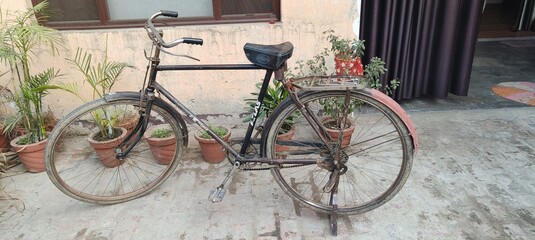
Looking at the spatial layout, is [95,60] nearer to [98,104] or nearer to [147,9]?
[147,9]

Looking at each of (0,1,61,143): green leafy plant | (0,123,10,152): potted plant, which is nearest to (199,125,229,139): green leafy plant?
(0,1,61,143): green leafy plant

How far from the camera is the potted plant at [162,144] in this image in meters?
3.01

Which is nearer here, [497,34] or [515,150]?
[515,150]

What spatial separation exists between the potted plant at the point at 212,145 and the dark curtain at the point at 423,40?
176cm

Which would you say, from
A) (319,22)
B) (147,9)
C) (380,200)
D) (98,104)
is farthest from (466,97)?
(98,104)

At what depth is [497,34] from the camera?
703cm

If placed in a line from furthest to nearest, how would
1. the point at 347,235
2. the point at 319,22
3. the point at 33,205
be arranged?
the point at 319,22
the point at 33,205
the point at 347,235

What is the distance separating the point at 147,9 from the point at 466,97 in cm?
352

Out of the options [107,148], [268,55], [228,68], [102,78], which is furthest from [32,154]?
[268,55]

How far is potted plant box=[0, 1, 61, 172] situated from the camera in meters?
2.83

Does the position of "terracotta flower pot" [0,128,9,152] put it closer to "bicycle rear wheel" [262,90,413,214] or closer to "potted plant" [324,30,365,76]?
"bicycle rear wheel" [262,90,413,214]

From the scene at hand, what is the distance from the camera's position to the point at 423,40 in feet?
12.7

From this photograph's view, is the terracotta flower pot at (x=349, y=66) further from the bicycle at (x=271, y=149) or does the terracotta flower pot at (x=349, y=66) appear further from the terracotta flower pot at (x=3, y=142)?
the terracotta flower pot at (x=3, y=142)

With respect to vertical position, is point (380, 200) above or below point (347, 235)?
above
